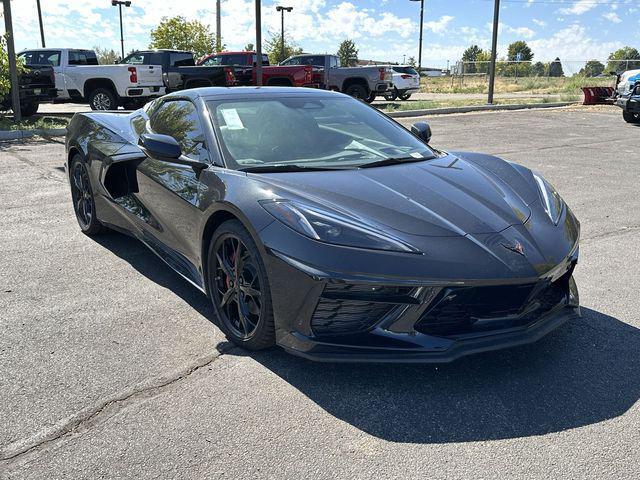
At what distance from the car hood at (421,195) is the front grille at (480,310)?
32 cm

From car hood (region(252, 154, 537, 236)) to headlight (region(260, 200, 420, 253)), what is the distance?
0.27 feet

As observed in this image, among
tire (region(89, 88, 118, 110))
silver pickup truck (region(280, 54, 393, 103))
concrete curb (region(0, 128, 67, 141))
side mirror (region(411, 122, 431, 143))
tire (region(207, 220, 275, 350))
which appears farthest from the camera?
A: silver pickup truck (region(280, 54, 393, 103))

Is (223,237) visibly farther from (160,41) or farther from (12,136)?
(160,41)

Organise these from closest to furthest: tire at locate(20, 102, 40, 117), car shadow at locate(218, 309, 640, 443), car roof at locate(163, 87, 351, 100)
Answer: car shadow at locate(218, 309, 640, 443) → car roof at locate(163, 87, 351, 100) → tire at locate(20, 102, 40, 117)

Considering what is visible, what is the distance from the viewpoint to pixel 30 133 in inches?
480

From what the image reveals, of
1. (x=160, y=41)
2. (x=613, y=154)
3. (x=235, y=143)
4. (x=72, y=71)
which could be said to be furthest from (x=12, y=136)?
(x=160, y=41)

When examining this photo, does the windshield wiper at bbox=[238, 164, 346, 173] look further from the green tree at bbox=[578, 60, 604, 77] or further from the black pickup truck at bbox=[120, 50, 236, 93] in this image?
the green tree at bbox=[578, 60, 604, 77]

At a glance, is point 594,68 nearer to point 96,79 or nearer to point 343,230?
point 96,79

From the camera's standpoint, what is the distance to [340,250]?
2607 mm

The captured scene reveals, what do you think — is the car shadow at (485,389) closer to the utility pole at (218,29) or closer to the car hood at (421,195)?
the car hood at (421,195)

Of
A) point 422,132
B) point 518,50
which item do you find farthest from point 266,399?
point 518,50

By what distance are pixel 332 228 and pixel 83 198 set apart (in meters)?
3.38

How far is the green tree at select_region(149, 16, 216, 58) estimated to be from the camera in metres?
39.2

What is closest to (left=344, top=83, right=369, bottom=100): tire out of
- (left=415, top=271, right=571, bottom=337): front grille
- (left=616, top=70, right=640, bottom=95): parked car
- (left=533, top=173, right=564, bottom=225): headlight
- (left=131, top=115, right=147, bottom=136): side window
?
(left=616, top=70, right=640, bottom=95): parked car
